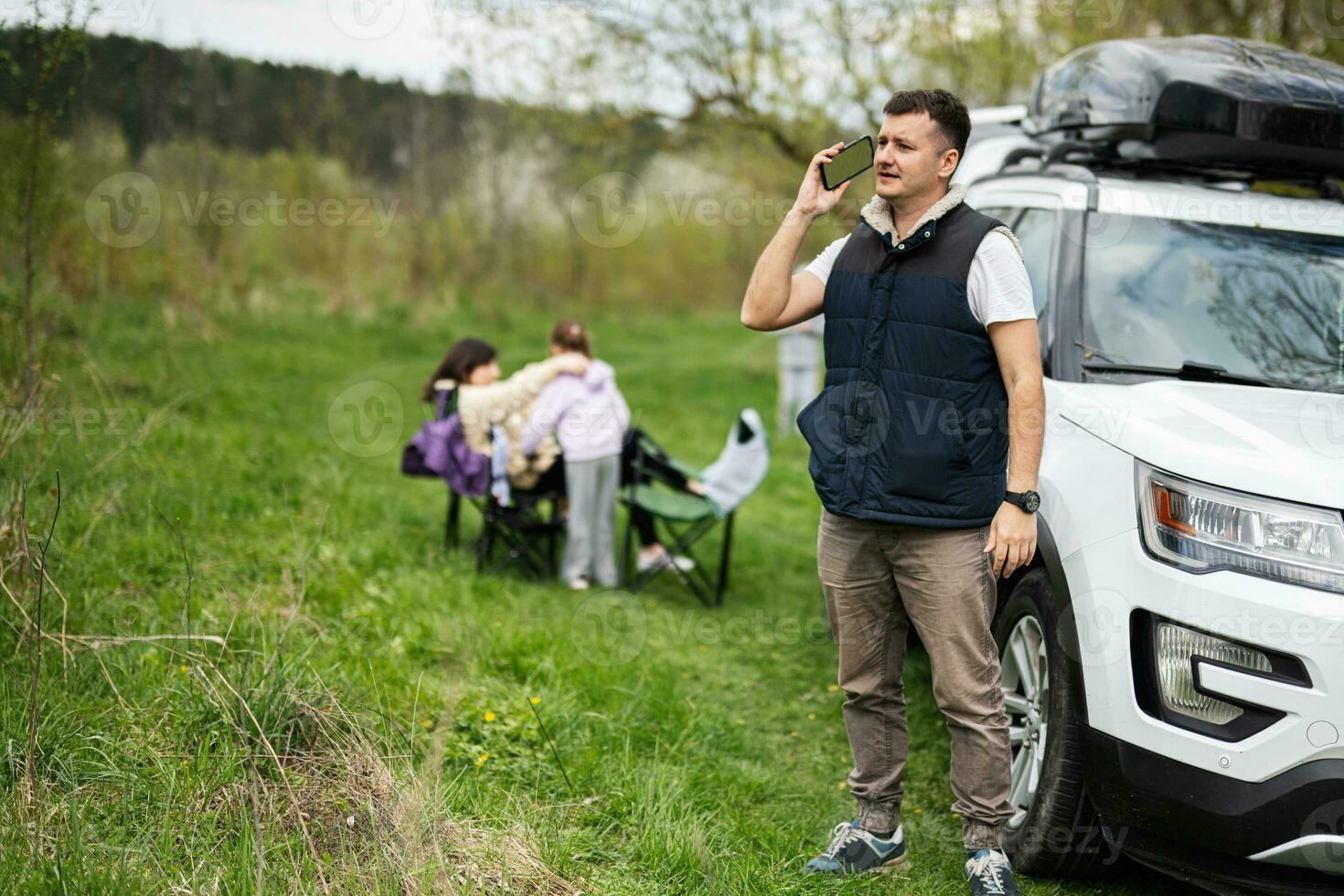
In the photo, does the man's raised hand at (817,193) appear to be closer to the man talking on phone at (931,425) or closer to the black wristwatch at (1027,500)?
the man talking on phone at (931,425)

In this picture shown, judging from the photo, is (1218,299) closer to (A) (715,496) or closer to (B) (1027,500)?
(B) (1027,500)

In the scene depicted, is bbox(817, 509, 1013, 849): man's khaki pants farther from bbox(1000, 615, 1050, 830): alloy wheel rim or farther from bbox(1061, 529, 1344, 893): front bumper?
bbox(1061, 529, 1344, 893): front bumper

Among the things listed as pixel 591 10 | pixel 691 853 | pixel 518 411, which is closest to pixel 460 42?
pixel 591 10

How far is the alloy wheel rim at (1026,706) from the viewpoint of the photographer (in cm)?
337

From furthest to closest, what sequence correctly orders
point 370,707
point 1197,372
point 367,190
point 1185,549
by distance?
point 367,190 → point 370,707 → point 1197,372 → point 1185,549

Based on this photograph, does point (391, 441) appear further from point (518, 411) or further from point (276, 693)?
point (276, 693)

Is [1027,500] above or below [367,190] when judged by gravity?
below

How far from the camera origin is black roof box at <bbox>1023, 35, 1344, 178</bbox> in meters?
4.12

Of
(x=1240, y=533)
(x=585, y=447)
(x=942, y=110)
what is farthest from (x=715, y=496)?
(x=1240, y=533)

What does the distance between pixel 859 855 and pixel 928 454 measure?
49.5 inches

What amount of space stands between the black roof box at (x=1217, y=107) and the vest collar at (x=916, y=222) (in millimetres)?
1541

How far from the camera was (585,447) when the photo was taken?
20.6 ft

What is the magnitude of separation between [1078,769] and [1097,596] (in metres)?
0.52

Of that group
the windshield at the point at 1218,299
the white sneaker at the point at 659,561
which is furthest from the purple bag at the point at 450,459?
the windshield at the point at 1218,299
